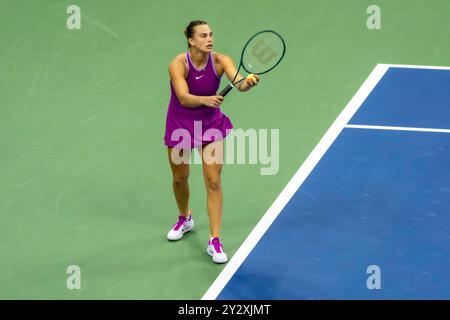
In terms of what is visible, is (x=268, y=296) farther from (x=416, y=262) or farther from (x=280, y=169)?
(x=280, y=169)

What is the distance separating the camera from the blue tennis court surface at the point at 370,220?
8.41 meters

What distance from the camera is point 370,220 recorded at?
9.22m

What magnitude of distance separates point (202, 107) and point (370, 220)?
196 centimetres

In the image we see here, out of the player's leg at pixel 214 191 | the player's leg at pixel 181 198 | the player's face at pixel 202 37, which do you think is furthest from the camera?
the player's leg at pixel 181 198

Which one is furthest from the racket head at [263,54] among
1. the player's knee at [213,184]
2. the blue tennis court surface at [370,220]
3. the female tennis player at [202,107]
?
the blue tennis court surface at [370,220]

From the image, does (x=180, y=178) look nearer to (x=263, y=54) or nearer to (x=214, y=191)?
(x=214, y=191)

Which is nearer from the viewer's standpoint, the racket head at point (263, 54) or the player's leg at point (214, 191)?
the racket head at point (263, 54)

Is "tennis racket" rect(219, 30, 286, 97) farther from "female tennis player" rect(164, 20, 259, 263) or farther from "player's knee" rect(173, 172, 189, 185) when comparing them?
"player's knee" rect(173, 172, 189, 185)

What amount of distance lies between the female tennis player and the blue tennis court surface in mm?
594

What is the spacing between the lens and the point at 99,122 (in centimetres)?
1096

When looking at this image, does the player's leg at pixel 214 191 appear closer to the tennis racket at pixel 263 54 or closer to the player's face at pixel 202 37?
the tennis racket at pixel 263 54

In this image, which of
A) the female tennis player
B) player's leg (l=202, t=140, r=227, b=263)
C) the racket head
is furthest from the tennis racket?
player's leg (l=202, t=140, r=227, b=263)

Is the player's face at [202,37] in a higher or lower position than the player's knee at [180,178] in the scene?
higher

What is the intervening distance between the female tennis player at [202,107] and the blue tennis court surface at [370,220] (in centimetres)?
59
